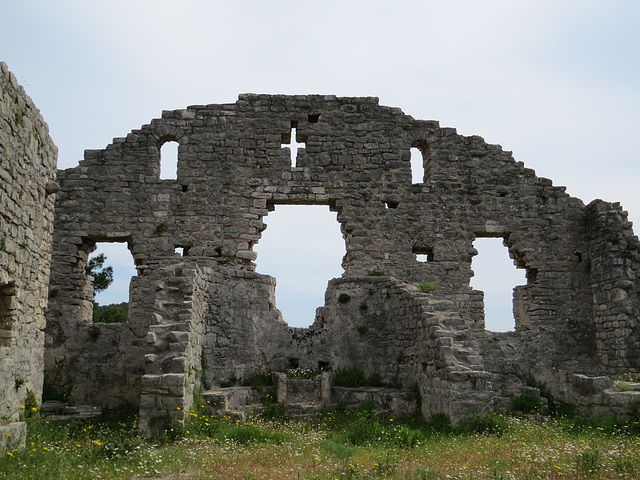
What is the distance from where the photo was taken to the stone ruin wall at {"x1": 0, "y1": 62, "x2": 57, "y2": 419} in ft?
27.6

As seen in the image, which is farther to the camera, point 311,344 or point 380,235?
point 380,235

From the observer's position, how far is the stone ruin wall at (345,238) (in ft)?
42.0

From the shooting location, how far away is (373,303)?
13016 mm

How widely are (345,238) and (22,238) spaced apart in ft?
26.0

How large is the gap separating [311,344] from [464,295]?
4237 mm

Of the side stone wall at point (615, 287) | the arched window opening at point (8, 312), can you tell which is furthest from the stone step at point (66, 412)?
the side stone wall at point (615, 287)

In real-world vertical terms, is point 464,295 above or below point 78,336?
above

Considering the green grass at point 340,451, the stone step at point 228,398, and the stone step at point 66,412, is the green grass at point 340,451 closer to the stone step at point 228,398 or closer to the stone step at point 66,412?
the stone step at point 228,398

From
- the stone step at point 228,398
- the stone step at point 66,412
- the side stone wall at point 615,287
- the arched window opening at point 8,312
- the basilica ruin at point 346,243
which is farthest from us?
the side stone wall at point 615,287

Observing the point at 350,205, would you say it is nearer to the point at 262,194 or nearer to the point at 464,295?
the point at 262,194

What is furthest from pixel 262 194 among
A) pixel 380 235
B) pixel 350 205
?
pixel 380 235

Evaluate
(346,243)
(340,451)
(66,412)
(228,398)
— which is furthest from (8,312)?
(346,243)

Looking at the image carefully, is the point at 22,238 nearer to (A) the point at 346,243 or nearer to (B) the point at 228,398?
(B) the point at 228,398

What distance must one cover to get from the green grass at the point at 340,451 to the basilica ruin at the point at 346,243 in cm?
255
